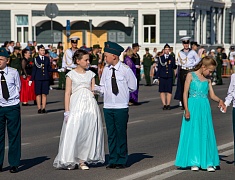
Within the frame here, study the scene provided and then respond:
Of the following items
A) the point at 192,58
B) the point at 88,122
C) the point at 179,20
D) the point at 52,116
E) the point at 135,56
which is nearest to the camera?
the point at 88,122

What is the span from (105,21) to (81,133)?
1812 inches

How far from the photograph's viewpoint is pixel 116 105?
1193cm

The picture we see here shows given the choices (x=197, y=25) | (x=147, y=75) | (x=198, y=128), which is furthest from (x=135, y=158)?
(x=197, y=25)

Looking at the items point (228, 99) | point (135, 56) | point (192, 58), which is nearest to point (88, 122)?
point (228, 99)

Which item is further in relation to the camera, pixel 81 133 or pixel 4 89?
pixel 81 133

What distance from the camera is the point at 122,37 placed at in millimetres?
57781

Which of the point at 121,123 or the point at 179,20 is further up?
the point at 179,20

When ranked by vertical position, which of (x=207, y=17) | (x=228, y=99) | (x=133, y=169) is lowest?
(x=133, y=169)

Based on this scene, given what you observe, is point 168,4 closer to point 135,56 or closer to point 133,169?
point 135,56

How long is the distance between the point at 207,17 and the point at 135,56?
35.4 metres

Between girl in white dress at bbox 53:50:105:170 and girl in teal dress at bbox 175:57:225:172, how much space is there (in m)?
1.19

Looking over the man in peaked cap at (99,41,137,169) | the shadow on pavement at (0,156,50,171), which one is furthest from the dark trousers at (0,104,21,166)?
the man in peaked cap at (99,41,137,169)

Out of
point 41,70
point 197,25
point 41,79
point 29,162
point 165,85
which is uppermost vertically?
point 197,25

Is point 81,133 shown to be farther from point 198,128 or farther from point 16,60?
point 16,60
